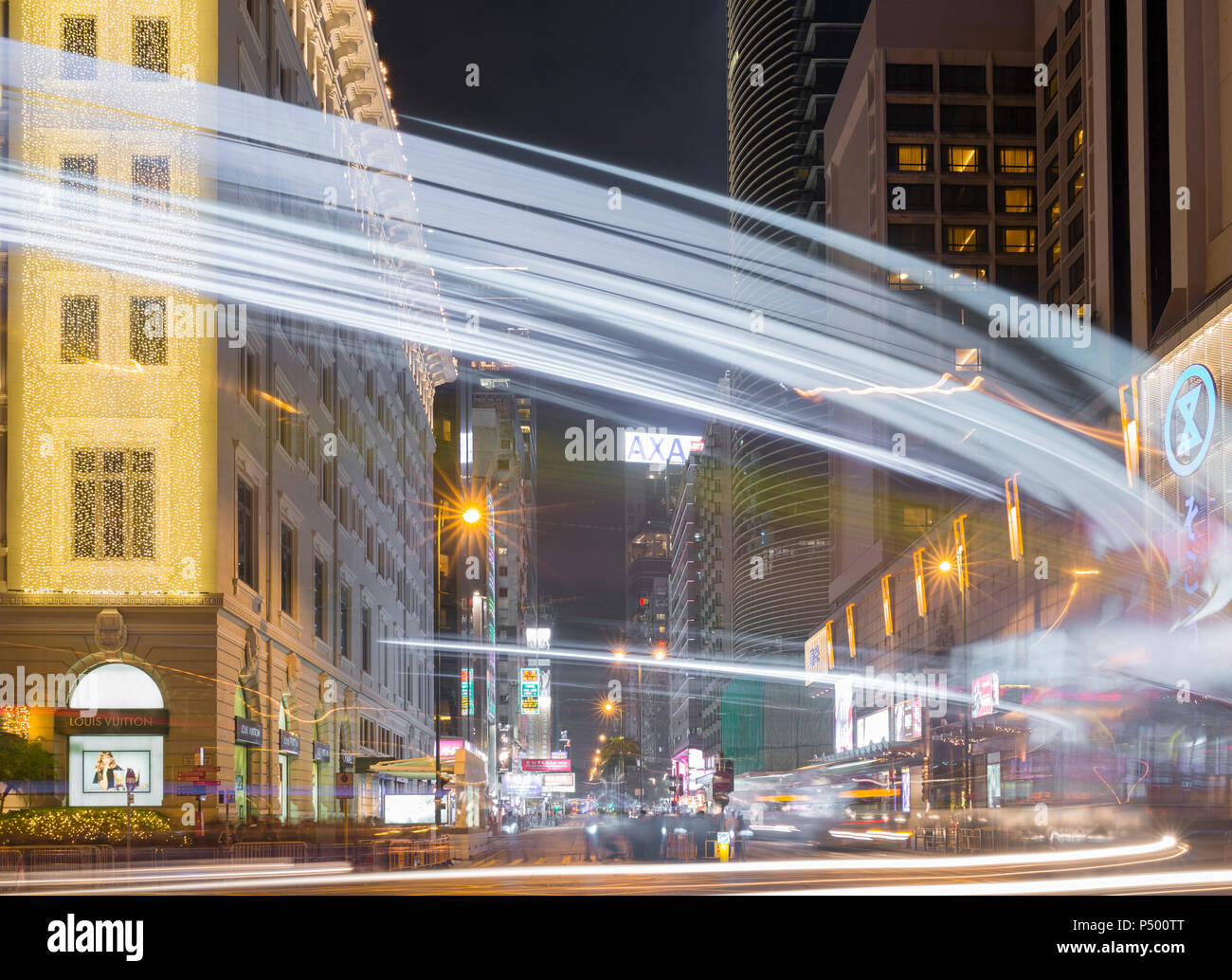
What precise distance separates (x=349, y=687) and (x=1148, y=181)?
42.4m

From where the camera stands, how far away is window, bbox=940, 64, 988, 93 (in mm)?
115625

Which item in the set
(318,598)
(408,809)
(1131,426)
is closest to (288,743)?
(318,598)

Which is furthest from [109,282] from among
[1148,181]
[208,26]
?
[1148,181]

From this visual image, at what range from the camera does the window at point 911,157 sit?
11756 cm

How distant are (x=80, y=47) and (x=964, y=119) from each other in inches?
3757

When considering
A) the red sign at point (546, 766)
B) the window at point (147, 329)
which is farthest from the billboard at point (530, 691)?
the window at point (147, 329)

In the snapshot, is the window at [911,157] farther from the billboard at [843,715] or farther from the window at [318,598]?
the window at [318,598]

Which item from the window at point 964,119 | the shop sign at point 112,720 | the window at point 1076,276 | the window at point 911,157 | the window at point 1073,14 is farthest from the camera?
the window at point 911,157

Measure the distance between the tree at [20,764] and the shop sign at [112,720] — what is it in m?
1.34

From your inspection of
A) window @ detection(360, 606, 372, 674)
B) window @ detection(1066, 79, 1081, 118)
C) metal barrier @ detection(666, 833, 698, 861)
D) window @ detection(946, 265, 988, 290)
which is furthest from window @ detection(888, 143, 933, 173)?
metal barrier @ detection(666, 833, 698, 861)

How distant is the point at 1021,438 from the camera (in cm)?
7525

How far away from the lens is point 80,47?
36938 mm

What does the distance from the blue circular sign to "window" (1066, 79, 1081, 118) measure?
43464 millimetres

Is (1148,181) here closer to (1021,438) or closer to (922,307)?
(1021,438)
